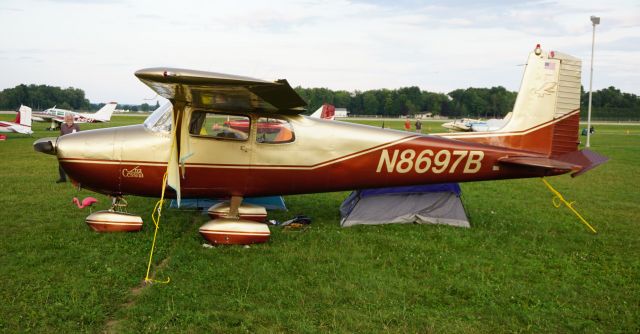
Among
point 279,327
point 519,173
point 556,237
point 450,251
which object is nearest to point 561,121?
point 519,173

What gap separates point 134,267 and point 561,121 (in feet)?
22.5

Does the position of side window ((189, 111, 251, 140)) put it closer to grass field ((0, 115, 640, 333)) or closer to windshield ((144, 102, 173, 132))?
windshield ((144, 102, 173, 132))

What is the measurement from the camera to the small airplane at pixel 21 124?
27.6 metres

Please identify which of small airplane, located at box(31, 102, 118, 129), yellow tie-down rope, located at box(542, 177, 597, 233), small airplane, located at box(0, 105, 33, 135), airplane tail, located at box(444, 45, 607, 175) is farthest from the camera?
small airplane, located at box(31, 102, 118, 129)

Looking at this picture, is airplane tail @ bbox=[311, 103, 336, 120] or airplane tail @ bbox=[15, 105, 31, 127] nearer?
airplane tail @ bbox=[311, 103, 336, 120]

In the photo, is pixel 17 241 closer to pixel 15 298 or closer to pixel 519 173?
pixel 15 298

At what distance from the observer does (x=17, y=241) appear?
21.7 feet

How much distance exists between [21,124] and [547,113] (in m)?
29.9

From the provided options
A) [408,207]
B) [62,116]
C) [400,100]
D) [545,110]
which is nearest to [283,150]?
[408,207]

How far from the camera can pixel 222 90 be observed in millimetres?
6039

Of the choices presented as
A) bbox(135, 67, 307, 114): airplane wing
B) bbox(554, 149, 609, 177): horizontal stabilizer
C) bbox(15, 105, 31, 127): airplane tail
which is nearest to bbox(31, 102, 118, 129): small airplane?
bbox(15, 105, 31, 127): airplane tail

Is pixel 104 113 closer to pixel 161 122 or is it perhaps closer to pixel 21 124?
pixel 21 124

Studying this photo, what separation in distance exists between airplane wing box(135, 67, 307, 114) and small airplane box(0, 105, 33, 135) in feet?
86.6

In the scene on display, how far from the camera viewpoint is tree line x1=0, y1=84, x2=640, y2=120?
115250mm
